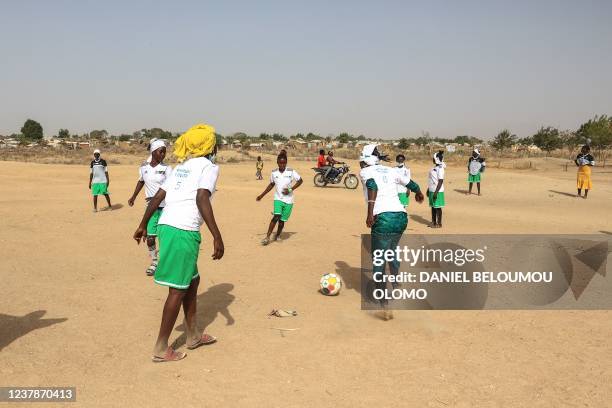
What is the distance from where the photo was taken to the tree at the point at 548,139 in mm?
53000

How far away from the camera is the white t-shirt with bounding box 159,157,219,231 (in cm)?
446

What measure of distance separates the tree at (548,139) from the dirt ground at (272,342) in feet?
167

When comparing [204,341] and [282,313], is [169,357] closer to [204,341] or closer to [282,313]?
[204,341]

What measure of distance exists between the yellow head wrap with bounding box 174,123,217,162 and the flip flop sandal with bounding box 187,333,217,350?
1.89 m

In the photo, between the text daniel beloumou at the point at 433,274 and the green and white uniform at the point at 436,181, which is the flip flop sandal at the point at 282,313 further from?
the green and white uniform at the point at 436,181

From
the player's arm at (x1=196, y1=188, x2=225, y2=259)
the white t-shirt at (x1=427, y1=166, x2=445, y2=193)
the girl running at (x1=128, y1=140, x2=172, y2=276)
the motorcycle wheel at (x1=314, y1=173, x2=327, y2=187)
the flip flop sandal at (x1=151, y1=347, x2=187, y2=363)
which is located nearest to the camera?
the player's arm at (x1=196, y1=188, x2=225, y2=259)

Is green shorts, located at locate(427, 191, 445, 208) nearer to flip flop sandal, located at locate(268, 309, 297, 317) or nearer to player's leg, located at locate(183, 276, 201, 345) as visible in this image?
flip flop sandal, located at locate(268, 309, 297, 317)

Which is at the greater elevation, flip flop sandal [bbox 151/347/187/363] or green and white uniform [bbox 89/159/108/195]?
green and white uniform [bbox 89/159/108/195]

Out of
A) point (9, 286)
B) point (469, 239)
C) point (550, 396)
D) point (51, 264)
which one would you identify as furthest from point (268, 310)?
point (469, 239)

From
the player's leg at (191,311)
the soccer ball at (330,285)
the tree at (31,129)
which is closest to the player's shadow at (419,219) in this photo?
the soccer ball at (330,285)

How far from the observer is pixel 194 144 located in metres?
4.55

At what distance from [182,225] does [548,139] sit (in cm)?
5708

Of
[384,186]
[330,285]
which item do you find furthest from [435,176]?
[384,186]

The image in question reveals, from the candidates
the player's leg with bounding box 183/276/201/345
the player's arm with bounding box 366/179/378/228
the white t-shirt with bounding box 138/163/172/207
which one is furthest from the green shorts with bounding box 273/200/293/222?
the player's leg with bounding box 183/276/201/345
